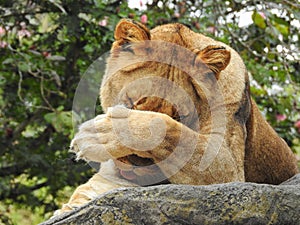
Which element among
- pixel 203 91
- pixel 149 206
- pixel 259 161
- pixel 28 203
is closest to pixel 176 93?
pixel 203 91

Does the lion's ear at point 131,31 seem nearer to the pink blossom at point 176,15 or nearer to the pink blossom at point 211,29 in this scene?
the pink blossom at point 176,15

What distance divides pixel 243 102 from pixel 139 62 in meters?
0.67

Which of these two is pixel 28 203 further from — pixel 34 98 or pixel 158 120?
pixel 158 120

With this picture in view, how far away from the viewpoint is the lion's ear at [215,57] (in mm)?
4066

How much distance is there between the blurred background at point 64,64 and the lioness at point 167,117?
226 cm

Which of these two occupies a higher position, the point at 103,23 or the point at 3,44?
the point at 103,23

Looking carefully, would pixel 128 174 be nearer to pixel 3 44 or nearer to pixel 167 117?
pixel 167 117

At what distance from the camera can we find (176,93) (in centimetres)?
408

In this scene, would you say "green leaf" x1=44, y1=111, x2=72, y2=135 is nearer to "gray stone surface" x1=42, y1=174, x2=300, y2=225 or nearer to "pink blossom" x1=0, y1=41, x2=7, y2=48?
"pink blossom" x1=0, y1=41, x2=7, y2=48

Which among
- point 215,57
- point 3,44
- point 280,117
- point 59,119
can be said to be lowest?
point 280,117

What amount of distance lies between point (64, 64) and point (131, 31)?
3.59 meters

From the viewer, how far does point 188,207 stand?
2.87 m

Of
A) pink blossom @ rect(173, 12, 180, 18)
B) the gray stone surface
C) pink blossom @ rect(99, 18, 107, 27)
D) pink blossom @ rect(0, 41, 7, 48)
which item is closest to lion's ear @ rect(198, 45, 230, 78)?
the gray stone surface

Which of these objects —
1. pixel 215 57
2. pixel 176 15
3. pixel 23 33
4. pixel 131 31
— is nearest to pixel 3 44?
pixel 23 33
